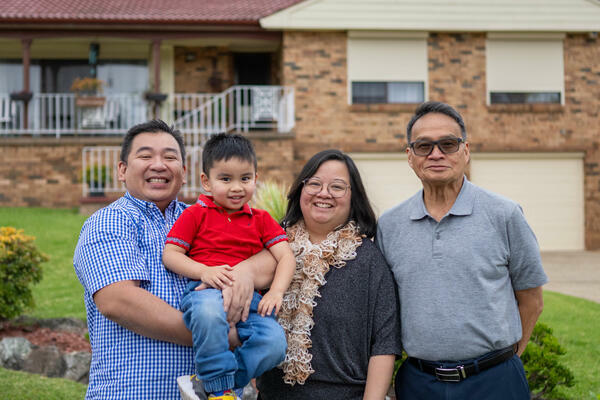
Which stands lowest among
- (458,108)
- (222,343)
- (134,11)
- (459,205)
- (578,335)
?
(578,335)

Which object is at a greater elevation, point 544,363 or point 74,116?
point 74,116

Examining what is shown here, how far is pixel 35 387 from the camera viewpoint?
4906 millimetres

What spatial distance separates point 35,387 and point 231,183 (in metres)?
3.42

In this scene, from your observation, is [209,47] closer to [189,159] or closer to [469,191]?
[189,159]

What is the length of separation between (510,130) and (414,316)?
13.6 metres

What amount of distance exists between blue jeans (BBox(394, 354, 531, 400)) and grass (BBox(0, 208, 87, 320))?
221 inches

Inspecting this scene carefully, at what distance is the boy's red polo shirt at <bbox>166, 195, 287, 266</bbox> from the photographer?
2.51 metres

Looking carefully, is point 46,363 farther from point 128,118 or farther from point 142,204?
point 128,118

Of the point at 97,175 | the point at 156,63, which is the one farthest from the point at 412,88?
the point at 97,175

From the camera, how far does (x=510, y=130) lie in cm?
1508

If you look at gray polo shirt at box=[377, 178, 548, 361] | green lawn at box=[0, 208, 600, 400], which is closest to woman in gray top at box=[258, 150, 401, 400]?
gray polo shirt at box=[377, 178, 548, 361]

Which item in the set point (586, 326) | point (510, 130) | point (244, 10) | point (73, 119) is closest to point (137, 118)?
point (73, 119)

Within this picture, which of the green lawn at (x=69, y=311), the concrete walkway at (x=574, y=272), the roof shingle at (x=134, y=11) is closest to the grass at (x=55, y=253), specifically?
the green lawn at (x=69, y=311)

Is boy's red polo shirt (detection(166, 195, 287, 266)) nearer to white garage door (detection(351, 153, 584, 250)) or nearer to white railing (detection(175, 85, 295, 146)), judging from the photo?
white railing (detection(175, 85, 295, 146))
